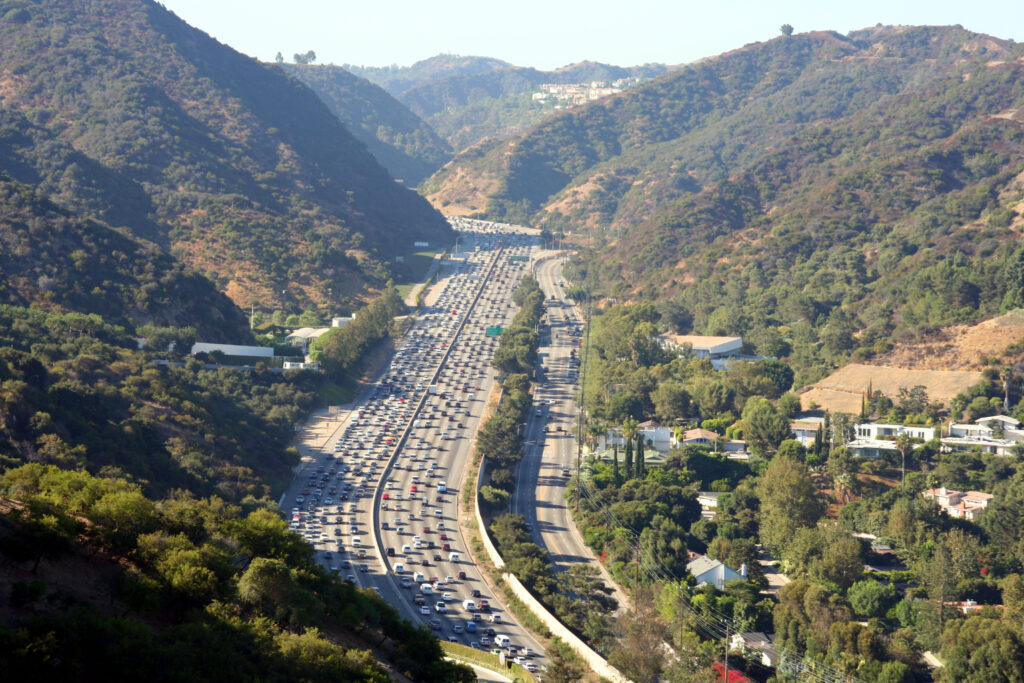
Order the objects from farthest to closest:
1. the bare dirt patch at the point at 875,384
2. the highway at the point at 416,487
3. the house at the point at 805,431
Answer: the bare dirt patch at the point at 875,384 → the house at the point at 805,431 → the highway at the point at 416,487

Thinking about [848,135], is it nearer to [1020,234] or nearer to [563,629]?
[1020,234]

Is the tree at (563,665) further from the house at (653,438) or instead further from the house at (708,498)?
the house at (653,438)

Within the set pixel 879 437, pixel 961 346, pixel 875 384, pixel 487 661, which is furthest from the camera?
pixel 961 346

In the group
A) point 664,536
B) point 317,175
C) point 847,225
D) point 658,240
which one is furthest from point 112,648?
point 317,175

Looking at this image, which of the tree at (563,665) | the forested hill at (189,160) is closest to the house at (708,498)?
the tree at (563,665)

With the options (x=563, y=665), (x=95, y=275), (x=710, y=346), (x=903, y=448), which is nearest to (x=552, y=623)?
(x=563, y=665)

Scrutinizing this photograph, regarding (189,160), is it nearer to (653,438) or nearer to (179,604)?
(653,438)
